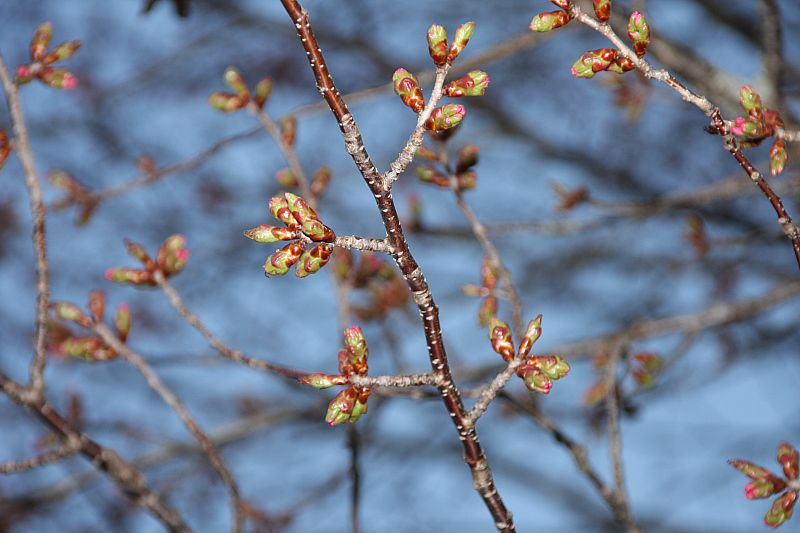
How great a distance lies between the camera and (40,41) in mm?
1823

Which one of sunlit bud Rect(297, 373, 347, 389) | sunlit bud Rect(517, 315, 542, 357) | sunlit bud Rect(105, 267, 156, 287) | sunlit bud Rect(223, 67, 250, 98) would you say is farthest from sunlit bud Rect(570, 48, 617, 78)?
sunlit bud Rect(105, 267, 156, 287)

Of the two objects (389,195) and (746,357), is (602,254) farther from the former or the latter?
(389,195)

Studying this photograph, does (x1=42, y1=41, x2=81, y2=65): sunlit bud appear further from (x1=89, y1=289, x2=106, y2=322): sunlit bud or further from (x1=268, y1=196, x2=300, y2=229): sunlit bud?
(x1=268, y1=196, x2=300, y2=229): sunlit bud

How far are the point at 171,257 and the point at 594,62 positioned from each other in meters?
1.11

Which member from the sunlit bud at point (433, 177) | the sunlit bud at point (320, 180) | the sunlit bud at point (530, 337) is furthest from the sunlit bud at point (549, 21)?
the sunlit bud at point (320, 180)

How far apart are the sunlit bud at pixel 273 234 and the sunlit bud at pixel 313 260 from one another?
4 cm

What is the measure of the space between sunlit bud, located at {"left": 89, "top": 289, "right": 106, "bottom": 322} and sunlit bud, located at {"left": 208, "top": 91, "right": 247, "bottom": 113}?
57cm

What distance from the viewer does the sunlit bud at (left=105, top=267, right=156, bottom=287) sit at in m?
1.85

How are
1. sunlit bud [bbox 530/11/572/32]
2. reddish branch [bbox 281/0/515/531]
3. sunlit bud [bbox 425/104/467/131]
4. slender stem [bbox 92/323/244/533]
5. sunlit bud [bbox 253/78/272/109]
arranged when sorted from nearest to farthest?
reddish branch [bbox 281/0/515/531] < sunlit bud [bbox 425/104/467/131] < sunlit bud [bbox 530/11/572/32] < slender stem [bbox 92/323/244/533] < sunlit bud [bbox 253/78/272/109]

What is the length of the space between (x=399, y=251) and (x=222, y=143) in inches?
38.0

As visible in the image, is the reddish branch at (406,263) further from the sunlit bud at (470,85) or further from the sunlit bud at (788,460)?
the sunlit bud at (788,460)

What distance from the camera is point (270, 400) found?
241 inches

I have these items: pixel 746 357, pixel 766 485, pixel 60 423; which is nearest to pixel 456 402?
pixel 766 485

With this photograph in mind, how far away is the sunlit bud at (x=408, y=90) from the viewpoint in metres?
1.28
